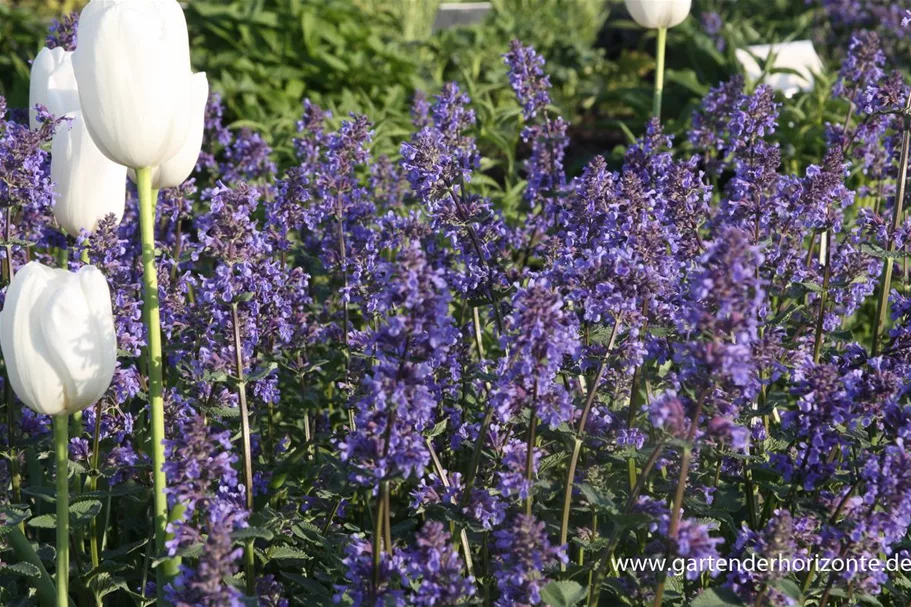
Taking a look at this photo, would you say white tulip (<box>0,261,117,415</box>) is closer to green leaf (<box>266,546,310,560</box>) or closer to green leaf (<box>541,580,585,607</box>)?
green leaf (<box>266,546,310,560</box>)

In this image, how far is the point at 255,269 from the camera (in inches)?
109

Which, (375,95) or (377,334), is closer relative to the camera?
(377,334)

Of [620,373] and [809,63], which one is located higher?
[809,63]

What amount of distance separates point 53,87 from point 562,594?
1.93 meters

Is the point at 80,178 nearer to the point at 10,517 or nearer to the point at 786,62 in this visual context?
the point at 10,517

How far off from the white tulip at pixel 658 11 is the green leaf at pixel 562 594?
2423 mm

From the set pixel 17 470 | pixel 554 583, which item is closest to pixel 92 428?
pixel 17 470

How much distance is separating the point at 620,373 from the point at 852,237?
0.95 meters

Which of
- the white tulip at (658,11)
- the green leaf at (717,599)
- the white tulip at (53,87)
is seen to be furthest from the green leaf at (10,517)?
the white tulip at (658,11)

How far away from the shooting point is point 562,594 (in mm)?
2197

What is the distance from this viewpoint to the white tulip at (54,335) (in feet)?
7.32

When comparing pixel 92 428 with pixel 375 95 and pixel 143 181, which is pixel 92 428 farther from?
pixel 375 95

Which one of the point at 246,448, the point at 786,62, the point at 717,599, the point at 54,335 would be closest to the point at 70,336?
the point at 54,335

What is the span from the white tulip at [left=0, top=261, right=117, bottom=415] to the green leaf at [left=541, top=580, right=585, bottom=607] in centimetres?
100
